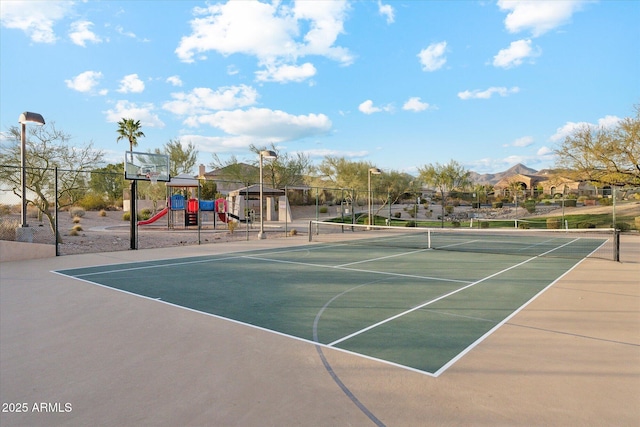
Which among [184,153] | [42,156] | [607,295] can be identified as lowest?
[607,295]

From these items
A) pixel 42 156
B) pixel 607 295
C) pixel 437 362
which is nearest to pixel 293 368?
pixel 437 362

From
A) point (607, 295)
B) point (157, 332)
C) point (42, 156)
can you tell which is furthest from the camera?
point (42, 156)

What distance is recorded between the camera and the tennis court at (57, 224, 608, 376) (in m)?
4.97

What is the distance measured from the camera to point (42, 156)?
16.4m

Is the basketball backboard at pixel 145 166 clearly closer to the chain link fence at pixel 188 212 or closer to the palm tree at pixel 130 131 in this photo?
the chain link fence at pixel 188 212

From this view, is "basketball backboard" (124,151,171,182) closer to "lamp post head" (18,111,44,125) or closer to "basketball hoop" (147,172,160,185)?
"basketball hoop" (147,172,160,185)

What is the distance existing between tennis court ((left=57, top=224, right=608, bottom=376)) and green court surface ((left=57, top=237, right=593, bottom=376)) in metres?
0.02

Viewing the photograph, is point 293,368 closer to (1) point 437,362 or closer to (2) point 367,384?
(2) point 367,384

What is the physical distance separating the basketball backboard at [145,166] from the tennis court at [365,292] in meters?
5.41

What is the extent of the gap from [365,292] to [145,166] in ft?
41.2

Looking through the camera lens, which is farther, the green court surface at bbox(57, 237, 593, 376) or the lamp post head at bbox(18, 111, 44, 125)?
the lamp post head at bbox(18, 111, 44, 125)

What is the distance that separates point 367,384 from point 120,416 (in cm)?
200

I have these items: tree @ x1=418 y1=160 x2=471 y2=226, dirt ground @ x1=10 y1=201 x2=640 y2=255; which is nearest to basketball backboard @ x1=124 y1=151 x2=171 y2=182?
dirt ground @ x1=10 y1=201 x2=640 y2=255

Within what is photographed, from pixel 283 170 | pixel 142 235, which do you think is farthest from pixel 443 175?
pixel 142 235
